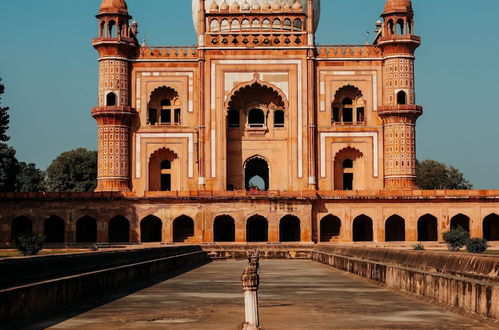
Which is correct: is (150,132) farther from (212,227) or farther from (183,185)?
(212,227)

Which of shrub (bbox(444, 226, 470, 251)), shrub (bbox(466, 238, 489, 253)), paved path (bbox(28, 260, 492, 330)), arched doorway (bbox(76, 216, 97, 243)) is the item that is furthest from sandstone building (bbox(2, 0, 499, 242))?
paved path (bbox(28, 260, 492, 330))

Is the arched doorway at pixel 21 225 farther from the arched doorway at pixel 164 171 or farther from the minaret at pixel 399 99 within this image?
the minaret at pixel 399 99

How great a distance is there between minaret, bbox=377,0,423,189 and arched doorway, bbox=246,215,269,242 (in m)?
7.64

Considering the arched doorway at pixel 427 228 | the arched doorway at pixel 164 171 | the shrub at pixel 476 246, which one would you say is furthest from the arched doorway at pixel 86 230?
the shrub at pixel 476 246

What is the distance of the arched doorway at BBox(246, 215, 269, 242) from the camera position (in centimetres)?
→ 5256

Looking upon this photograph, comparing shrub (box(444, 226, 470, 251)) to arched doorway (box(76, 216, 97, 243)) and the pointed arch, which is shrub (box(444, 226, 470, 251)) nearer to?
the pointed arch

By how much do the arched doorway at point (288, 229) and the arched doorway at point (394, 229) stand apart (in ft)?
16.7

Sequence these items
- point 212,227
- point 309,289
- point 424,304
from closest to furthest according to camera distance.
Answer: point 424,304
point 309,289
point 212,227

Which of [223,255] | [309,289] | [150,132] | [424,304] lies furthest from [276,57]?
[424,304]

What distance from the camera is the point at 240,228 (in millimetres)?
47562

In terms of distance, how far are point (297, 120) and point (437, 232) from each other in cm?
989

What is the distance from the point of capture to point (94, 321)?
10.1 meters

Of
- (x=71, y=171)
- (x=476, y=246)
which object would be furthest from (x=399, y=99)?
(x=71, y=171)

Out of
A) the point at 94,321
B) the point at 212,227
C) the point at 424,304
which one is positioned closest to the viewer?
the point at 94,321
